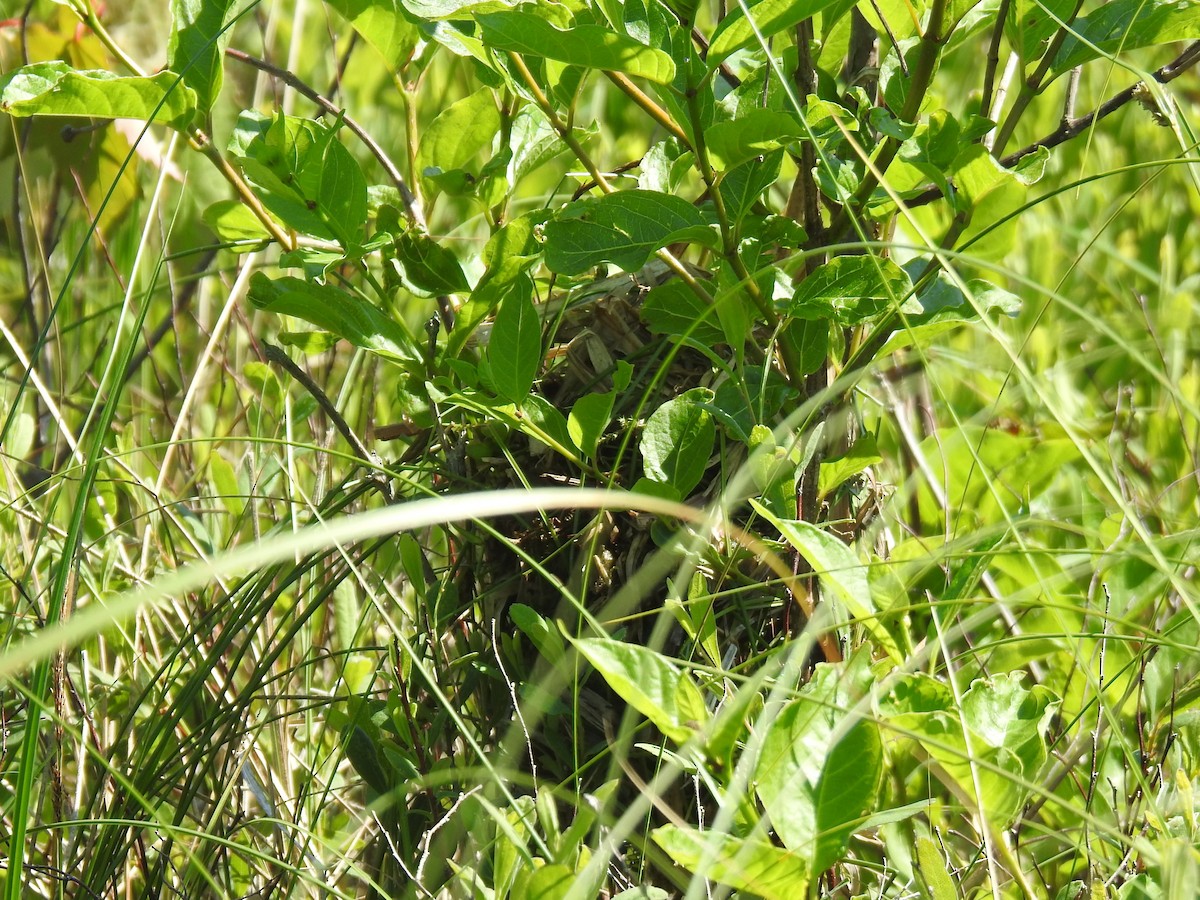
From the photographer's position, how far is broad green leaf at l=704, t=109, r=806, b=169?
67 cm

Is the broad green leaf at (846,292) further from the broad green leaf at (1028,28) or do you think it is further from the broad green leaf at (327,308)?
the broad green leaf at (327,308)

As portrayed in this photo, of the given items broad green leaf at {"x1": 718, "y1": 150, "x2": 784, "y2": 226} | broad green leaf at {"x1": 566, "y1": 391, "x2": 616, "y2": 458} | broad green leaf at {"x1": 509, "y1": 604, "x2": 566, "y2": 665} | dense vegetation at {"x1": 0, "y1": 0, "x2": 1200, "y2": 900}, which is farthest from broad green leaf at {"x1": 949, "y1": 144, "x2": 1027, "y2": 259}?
broad green leaf at {"x1": 509, "y1": 604, "x2": 566, "y2": 665}

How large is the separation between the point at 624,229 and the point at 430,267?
0.52 feet

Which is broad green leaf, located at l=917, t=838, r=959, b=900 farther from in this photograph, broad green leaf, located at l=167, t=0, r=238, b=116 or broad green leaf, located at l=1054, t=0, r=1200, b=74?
broad green leaf, located at l=167, t=0, r=238, b=116

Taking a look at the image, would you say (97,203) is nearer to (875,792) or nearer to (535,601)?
(535,601)

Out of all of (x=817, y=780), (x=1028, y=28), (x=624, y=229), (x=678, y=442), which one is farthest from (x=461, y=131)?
(x=817, y=780)

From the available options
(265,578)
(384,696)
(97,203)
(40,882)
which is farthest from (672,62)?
(97,203)

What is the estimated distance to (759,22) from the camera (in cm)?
65

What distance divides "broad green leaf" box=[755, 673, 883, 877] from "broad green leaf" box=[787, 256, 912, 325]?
262mm

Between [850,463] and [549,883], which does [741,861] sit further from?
[850,463]

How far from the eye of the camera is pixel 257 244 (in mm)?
846

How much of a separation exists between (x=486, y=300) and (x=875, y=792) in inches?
16.6

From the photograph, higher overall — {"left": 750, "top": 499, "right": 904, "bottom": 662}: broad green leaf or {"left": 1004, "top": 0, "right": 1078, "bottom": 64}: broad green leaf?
{"left": 1004, "top": 0, "right": 1078, "bottom": 64}: broad green leaf

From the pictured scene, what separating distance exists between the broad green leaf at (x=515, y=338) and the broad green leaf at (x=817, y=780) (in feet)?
0.93
